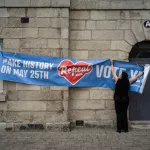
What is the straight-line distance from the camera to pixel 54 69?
29.1 ft

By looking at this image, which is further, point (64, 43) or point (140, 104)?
point (140, 104)

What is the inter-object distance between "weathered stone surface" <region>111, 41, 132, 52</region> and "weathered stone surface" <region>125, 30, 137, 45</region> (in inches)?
4.5

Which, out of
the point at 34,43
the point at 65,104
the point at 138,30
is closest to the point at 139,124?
the point at 65,104

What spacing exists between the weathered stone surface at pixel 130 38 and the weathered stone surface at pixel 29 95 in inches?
126

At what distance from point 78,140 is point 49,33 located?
333 cm

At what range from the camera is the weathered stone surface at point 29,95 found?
29.1 ft

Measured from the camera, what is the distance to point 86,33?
914 cm

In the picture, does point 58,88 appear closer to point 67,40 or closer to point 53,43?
point 53,43

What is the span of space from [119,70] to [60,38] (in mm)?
2043

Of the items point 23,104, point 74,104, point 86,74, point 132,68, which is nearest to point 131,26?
point 132,68

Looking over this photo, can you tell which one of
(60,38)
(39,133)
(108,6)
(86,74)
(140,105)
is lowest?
(39,133)

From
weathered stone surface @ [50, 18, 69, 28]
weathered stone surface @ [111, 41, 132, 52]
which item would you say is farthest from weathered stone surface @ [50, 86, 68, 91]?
weathered stone surface @ [111, 41, 132, 52]

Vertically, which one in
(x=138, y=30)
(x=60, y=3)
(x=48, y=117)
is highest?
(x=60, y=3)

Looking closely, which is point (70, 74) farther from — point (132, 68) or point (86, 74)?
point (132, 68)
